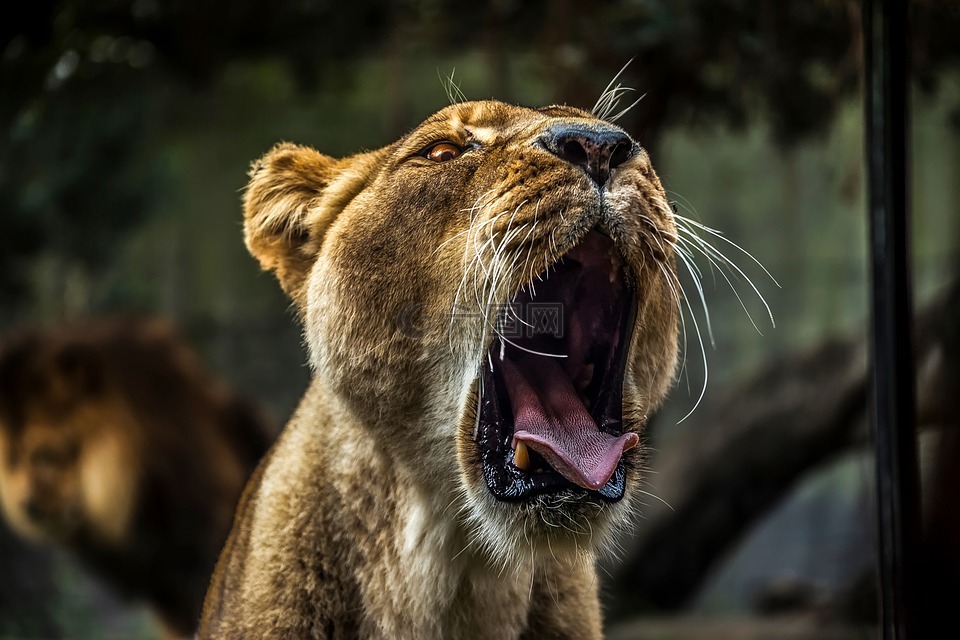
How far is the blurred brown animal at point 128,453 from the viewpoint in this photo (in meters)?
4.98

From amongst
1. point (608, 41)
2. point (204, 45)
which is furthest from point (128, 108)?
point (608, 41)

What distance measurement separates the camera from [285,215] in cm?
217

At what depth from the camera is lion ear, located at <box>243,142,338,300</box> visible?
216 cm

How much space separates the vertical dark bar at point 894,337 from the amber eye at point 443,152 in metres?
0.82

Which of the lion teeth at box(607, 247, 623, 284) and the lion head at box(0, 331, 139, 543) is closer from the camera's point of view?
the lion teeth at box(607, 247, 623, 284)

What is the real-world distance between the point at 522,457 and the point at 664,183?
1.14 meters

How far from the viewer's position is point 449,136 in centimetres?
200

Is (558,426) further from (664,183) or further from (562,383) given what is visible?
(664,183)

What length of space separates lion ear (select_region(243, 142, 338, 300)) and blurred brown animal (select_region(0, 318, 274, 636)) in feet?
10.5

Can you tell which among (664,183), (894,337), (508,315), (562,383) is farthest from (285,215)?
(894,337)

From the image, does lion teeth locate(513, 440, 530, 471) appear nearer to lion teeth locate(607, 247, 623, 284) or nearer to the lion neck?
the lion neck

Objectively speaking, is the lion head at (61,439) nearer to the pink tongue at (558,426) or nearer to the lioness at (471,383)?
the lioness at (471,383)

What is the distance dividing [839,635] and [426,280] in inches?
150

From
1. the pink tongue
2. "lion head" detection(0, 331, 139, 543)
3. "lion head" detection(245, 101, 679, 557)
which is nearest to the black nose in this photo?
"lion head" detection(245, 101, 679, 557)
